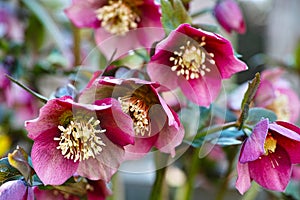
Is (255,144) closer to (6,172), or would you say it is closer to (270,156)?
(270,156)

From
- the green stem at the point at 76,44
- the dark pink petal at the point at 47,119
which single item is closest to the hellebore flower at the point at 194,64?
the dark pink petal at the point at 47,119

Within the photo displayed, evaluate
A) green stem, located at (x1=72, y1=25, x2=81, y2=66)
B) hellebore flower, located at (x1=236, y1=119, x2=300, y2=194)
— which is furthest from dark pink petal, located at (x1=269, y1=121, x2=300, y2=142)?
green stem, located at (x1=72, y1=25, x2=81, y2=66)

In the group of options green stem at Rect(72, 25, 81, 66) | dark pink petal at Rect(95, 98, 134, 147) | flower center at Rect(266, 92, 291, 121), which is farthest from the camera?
green stem at Rect(72, 25, 81, 66)

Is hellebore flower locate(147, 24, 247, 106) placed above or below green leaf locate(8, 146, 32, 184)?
above

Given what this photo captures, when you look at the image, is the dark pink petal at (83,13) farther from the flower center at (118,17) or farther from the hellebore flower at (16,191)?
the hellebore flower at (16,191)

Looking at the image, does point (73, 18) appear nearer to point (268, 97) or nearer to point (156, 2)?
point (156, 2)

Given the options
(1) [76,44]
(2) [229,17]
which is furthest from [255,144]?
(1) [76,44]

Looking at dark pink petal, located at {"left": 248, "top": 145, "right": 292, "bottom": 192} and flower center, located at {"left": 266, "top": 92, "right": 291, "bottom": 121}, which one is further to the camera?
flower center, located at {"left": 266, "top": 92, "right": 291, "bottom": 121}

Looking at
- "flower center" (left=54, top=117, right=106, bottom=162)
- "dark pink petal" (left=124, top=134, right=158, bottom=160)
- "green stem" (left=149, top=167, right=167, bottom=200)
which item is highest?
"flower center" (left=54, top=117, right=106, bottom=162)

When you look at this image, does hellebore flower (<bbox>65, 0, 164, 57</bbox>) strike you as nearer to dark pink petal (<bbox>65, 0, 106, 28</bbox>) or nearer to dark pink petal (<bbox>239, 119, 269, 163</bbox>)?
dark pink petal (<bbox>65, 0, 106, 28</bbox>)
